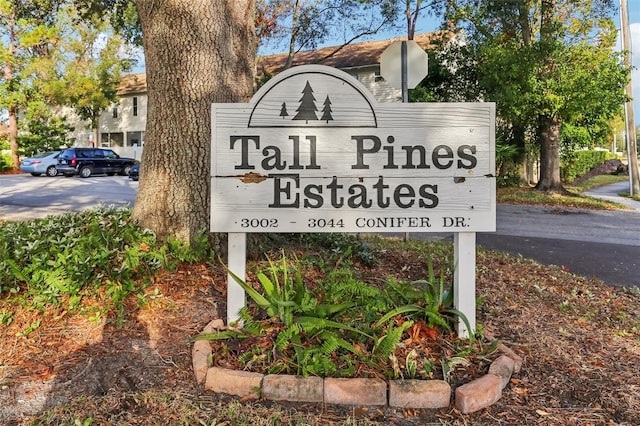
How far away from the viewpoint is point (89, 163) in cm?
2695

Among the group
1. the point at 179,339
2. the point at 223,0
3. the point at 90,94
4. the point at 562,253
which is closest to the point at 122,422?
the point at 179,339

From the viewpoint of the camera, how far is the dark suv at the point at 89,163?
26.0 meters

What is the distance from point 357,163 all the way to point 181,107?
6.25 ft

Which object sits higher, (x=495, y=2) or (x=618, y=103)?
(x=495, y=2)

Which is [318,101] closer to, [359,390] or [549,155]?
[359,390]

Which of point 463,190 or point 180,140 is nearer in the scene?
point 463,190

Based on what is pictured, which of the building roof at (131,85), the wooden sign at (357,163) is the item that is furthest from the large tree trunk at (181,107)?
the building roof at (131,85)

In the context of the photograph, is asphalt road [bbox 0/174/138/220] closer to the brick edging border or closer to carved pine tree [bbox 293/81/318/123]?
carved pine tree [bbox 293/81/318/123]

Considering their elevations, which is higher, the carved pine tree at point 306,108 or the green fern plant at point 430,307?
the carved pine tree at point 306,108

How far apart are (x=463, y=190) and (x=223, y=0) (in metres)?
2.74

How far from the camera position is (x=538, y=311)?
160 inches

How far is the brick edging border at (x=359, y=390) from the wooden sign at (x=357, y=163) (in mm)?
915

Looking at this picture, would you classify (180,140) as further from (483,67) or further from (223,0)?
(483,67)

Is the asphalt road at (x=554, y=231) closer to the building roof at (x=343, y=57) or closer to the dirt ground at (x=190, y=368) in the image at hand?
the dirt ground at (x=190, y=368)
